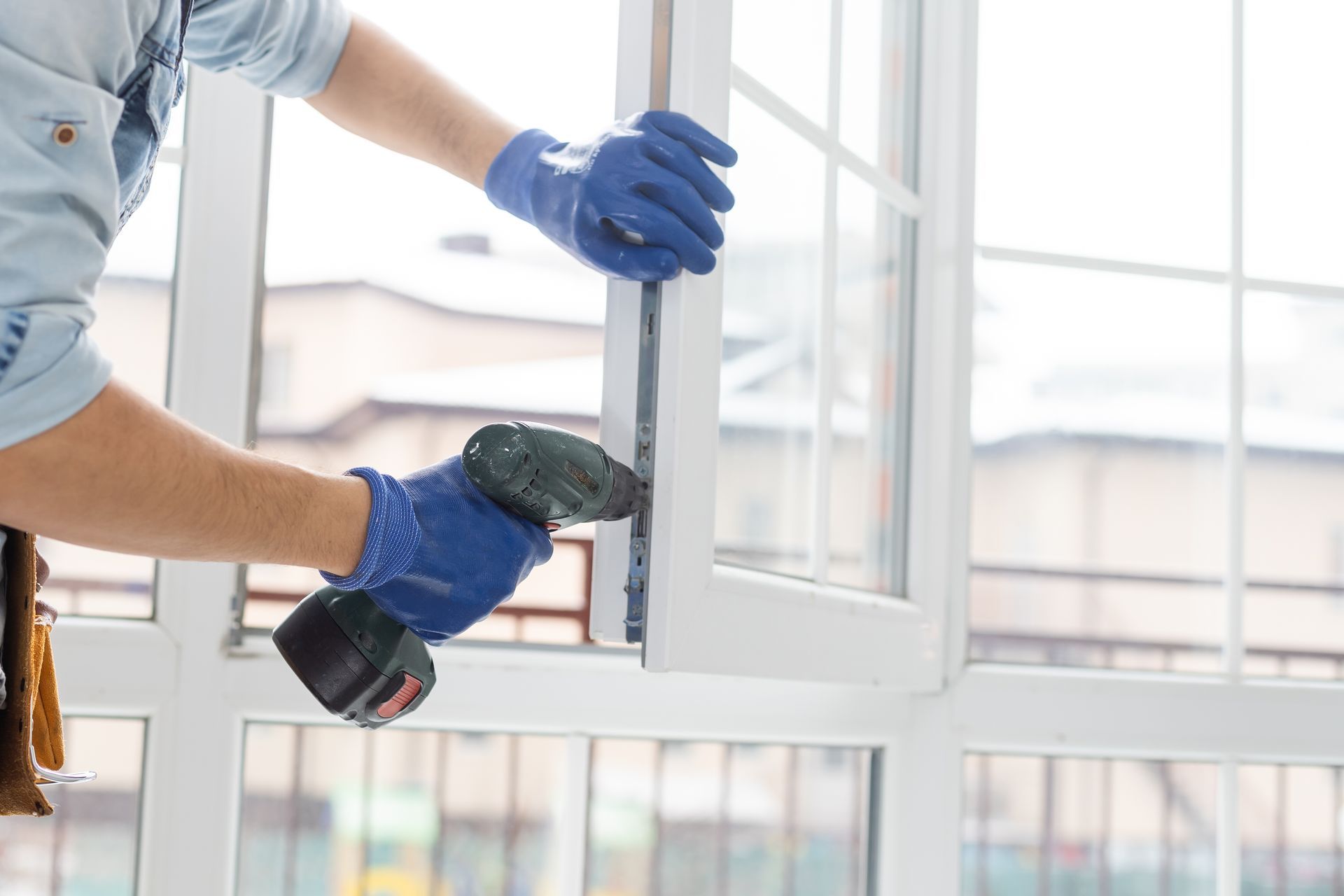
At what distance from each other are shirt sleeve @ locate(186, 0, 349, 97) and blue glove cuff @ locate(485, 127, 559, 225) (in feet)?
A: 0.77

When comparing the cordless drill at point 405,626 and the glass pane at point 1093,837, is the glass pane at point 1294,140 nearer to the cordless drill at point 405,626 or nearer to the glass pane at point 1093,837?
the glass pane at point 1093,837

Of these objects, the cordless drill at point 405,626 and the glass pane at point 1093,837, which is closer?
the cordless drill at point 405,626

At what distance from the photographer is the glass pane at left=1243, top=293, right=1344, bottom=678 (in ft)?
4.99

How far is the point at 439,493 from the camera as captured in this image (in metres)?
0.81

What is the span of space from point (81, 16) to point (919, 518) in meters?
1.11

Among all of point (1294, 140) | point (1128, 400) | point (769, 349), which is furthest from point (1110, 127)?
point (769, 349)

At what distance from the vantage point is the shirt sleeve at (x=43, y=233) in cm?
58

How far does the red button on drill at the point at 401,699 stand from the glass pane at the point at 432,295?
0.70 ft

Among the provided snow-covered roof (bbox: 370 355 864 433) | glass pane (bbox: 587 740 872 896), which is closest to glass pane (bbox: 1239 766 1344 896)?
glass pane (bbox: 587 740 872 896)

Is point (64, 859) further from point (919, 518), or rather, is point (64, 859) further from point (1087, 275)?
point (1087, 275)

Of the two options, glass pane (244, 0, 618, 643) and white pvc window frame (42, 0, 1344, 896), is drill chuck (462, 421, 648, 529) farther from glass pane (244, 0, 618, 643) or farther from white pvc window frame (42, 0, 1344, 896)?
white pvc window frame (42, 0, 1344, 896)

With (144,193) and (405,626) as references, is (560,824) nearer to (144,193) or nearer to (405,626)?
(405,626)

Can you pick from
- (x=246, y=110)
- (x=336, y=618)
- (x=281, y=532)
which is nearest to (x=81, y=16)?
(x=281, y=532)

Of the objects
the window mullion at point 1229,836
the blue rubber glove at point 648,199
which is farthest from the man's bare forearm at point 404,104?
the window mullion at point 1229,836
